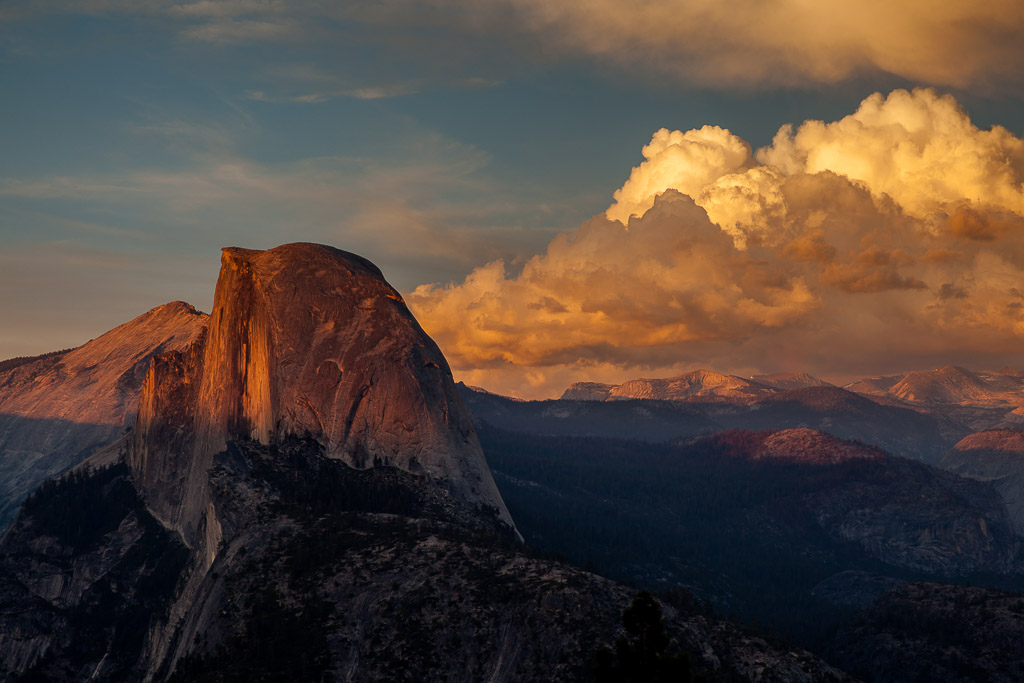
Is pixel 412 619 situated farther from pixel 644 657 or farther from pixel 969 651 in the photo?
pixel 969 651

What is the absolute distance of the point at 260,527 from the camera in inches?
7579

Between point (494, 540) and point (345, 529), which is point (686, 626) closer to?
point (494, 540)

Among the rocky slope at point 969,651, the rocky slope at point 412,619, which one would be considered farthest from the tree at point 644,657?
the rocky slope at point 969,651

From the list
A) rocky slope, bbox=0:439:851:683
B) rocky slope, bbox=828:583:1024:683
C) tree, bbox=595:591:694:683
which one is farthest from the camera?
rocky slope, bbox=828:583:1024:683

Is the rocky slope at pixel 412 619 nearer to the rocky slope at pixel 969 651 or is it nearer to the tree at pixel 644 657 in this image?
the rocky slope at pixel 969 651

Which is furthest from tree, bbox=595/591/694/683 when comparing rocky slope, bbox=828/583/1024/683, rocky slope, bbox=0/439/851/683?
rocky slope, bbox=828/583/1024/683

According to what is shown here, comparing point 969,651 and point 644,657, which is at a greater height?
point 644,657

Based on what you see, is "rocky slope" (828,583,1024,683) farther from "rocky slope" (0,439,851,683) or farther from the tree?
the tree

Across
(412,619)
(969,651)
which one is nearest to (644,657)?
(412,619)

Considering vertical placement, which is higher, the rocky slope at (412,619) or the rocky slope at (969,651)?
the rocky slope at (412,619)

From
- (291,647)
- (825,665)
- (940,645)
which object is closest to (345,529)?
(291,647)

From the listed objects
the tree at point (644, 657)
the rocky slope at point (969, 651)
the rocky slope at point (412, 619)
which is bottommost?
the rocky slope at point (969, 651)

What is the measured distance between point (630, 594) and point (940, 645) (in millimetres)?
71641

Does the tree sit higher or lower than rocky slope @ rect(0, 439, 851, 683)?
higher
